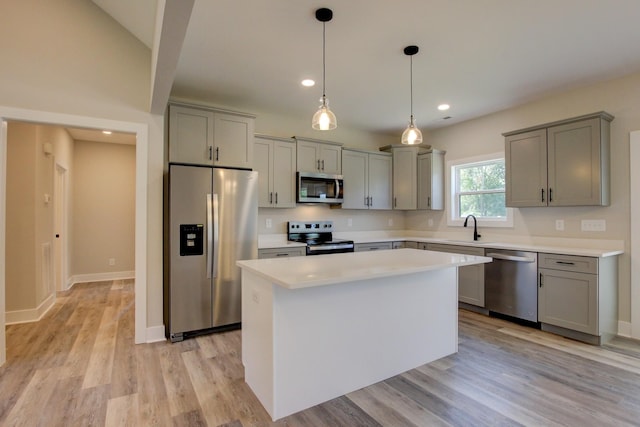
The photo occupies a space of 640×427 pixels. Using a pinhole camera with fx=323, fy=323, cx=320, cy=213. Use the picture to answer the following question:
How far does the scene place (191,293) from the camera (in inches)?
130

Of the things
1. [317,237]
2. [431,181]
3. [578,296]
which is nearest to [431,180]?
[431,181]

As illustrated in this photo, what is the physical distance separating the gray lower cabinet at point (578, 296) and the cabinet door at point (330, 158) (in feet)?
9.02

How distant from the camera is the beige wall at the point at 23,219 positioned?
12.1 feet

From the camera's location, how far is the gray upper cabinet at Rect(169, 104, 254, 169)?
344 cm

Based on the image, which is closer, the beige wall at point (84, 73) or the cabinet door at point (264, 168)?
the beige wall at point (84, 73)

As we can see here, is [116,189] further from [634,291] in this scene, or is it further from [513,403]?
[634,291]

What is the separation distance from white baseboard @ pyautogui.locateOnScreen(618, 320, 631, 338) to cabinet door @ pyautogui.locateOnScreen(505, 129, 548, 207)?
1.40 m

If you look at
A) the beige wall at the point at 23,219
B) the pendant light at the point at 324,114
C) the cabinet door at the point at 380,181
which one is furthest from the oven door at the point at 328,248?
the beige wall at the point at 23,219

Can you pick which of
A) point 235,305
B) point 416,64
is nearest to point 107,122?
point 235,305

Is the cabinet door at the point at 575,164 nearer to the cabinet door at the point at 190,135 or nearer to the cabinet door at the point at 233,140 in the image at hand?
the cabinet door at the point at 233,140

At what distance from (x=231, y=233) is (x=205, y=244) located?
29cm

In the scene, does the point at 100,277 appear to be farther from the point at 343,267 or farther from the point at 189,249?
the point at 343,267

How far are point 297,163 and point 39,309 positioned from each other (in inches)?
143

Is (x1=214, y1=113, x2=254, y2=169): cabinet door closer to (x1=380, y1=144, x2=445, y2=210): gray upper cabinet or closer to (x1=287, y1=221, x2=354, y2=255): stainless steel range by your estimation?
(x1=287, y1=221, x2=354, y2=255): stainless steel range
